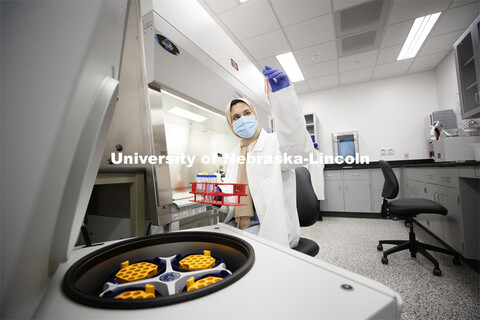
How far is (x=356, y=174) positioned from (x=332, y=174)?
0.42 meters

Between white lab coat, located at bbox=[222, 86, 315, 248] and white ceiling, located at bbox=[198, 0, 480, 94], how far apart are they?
6.92 feet

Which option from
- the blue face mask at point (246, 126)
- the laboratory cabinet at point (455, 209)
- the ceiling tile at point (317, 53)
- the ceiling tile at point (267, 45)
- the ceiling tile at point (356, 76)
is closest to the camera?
the blue face mask at point (246, 126)

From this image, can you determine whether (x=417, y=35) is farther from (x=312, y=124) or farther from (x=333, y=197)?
(x=333, y=197)

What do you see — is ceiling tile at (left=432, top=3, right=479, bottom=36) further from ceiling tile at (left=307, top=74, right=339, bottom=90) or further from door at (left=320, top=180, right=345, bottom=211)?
door at (left=320, top=180, right=345, bottom=211)

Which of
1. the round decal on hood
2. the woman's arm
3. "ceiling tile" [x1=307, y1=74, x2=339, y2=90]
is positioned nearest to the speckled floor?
the woman's arm

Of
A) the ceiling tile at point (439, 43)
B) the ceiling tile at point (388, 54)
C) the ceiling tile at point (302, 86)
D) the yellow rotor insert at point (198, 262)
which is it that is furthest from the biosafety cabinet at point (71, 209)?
the ceiling tile at point (302, 86)

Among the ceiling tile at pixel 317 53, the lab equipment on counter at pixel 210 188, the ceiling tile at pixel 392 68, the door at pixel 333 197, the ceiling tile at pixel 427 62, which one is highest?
the ceiling tile at pixel 317 53

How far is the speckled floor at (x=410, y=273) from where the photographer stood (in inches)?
51.6

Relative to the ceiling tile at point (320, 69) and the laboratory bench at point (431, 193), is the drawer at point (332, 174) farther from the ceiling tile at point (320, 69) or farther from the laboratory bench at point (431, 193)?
the ceiling tile at point (320, 69)

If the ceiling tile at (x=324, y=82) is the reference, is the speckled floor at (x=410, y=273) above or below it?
below

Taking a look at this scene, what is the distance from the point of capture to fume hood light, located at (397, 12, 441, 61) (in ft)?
9.23

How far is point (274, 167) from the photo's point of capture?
1.15 metres

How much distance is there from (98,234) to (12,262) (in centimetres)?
89

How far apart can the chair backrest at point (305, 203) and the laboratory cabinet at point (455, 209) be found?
48.7 inches
